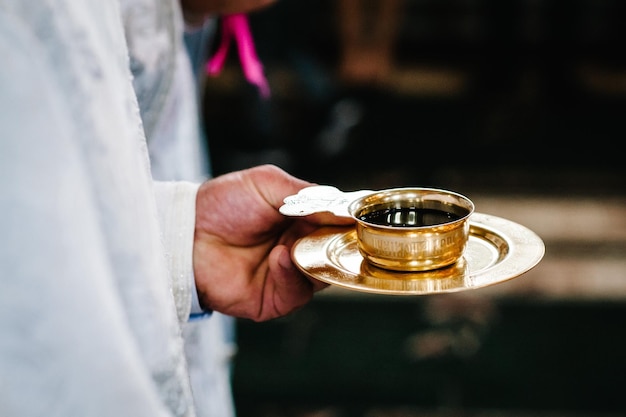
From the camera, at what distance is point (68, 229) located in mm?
519

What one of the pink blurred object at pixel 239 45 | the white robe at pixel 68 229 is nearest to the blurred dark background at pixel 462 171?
the pink blurred object at pixel 239 45

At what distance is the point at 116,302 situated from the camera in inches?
21.5

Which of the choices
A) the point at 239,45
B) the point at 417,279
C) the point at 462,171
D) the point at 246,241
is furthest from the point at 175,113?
the point at 462,171

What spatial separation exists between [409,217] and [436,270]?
0.08 metres

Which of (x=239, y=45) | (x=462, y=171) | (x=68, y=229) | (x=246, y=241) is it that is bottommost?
(x=462, y=171)

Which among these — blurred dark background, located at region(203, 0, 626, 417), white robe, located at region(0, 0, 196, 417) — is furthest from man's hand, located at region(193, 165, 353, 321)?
blurred dark background, located at region(203, 0, 626, 417)

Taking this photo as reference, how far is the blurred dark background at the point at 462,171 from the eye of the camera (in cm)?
236

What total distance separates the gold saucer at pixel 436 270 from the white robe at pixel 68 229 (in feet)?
1.02

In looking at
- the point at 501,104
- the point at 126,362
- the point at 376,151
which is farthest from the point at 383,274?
the point at 501,104

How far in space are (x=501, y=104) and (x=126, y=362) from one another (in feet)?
14.0

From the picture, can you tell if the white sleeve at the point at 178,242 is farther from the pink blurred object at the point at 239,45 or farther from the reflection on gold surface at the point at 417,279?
the pink blurred object at the point at 239,45

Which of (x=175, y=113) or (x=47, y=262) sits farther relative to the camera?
(x=175, y=113)

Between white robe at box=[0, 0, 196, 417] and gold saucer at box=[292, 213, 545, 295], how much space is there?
312 millimetres

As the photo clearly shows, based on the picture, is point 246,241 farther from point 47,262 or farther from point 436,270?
point 47,262
